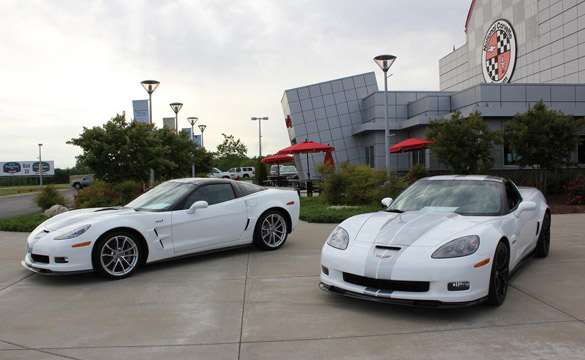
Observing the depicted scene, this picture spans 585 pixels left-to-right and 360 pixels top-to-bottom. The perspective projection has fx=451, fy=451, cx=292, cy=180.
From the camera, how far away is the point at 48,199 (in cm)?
1631

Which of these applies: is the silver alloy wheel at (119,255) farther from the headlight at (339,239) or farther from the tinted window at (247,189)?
the headlight at (339,239)

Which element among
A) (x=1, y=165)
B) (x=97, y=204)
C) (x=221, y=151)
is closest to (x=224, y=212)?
(x=97, y=204)

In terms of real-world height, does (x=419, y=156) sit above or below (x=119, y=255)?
above

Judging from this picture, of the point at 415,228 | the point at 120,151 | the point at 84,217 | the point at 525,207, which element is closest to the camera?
→ the point at 415,228

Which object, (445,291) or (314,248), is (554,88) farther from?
(445,291)

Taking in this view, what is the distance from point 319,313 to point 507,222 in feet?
7.67

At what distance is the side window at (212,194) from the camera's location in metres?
6.85

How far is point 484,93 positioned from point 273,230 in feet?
53.5

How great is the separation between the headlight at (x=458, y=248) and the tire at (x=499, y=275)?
0.28 meters

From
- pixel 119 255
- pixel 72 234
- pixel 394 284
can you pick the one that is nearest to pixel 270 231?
pixel 119 255

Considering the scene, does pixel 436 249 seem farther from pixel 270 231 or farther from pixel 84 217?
pixel 84 217

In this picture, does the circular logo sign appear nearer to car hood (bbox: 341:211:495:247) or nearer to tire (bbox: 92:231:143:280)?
car hood (bbox: 341:211:495:247)

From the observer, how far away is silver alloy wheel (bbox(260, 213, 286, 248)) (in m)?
7.60

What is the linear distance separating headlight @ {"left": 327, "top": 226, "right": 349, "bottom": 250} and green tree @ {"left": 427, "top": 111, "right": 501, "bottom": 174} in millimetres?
12709
